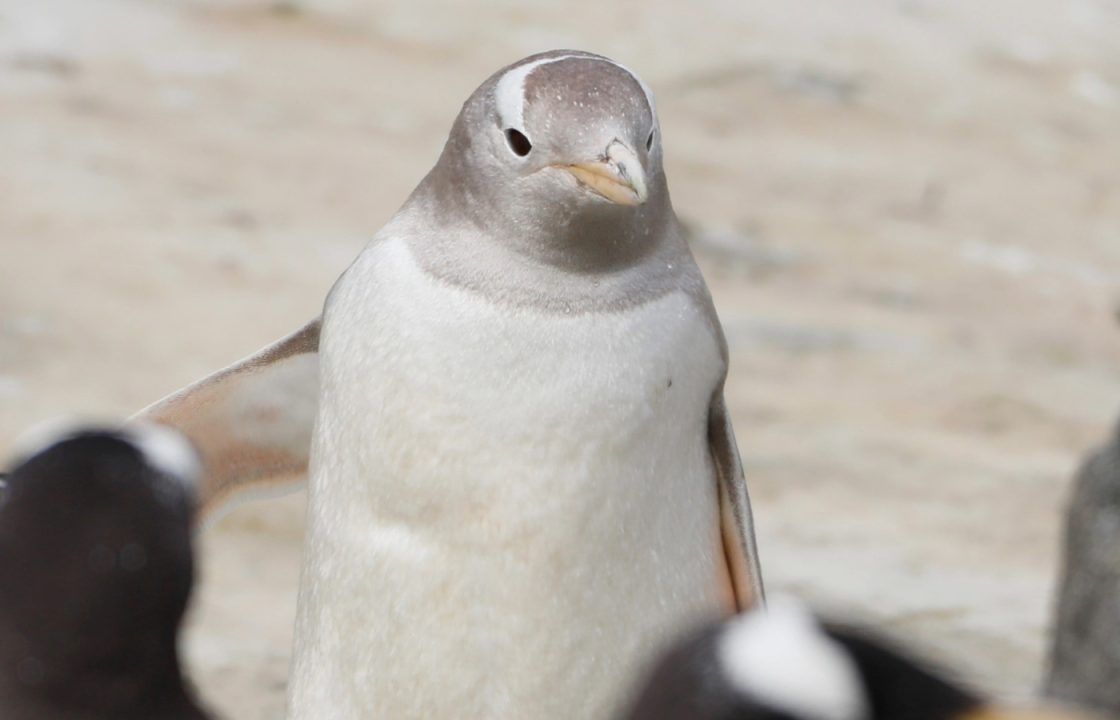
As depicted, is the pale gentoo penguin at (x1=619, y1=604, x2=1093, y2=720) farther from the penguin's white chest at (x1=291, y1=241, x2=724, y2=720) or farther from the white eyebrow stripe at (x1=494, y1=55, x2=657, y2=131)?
the white eyebrow stripe at (x1=494, y1=55, x2=657, y2=131)

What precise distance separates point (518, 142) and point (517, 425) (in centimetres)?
36

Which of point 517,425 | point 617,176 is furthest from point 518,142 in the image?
point 517,425

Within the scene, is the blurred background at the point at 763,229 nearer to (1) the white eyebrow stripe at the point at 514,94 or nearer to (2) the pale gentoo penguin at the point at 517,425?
(2) the pale gentoo penguin at the point at 517,425

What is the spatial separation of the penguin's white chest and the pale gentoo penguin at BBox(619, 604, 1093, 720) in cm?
111

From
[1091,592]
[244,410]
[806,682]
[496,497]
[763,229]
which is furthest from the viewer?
[763,229]

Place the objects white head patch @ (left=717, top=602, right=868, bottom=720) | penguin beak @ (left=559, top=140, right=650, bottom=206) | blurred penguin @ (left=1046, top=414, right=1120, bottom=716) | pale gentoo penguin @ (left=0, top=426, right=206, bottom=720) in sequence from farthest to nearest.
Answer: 1. blurred penguin @ (left=1046, top=414, right=1120, bottom=716)
2. penguin beak @ (left=559, top=140, right=650, bottom=206)
3. pale gentoo penguin @ (left=0, top=426, right=206, bottom=720)
4. white head patch @ (left=717, top=602, right=868, bottom=720)

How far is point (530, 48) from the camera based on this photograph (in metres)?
10.4

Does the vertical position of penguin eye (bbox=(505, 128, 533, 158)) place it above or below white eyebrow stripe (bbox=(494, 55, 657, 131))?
below

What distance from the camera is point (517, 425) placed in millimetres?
2529

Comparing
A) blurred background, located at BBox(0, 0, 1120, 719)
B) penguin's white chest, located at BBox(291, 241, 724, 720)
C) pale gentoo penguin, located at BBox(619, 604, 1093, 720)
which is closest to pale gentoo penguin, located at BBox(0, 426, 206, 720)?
pale gentoo penguin, located at BBox(619, 604, 1093, 720)

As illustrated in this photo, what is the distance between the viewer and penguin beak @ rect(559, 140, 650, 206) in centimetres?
243

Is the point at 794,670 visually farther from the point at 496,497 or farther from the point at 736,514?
the point at 736,514

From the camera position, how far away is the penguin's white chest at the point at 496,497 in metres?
2.54

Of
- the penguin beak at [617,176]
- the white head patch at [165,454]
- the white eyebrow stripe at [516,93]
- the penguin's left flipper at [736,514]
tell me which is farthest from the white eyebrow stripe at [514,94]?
the white head patch at [165,454]
